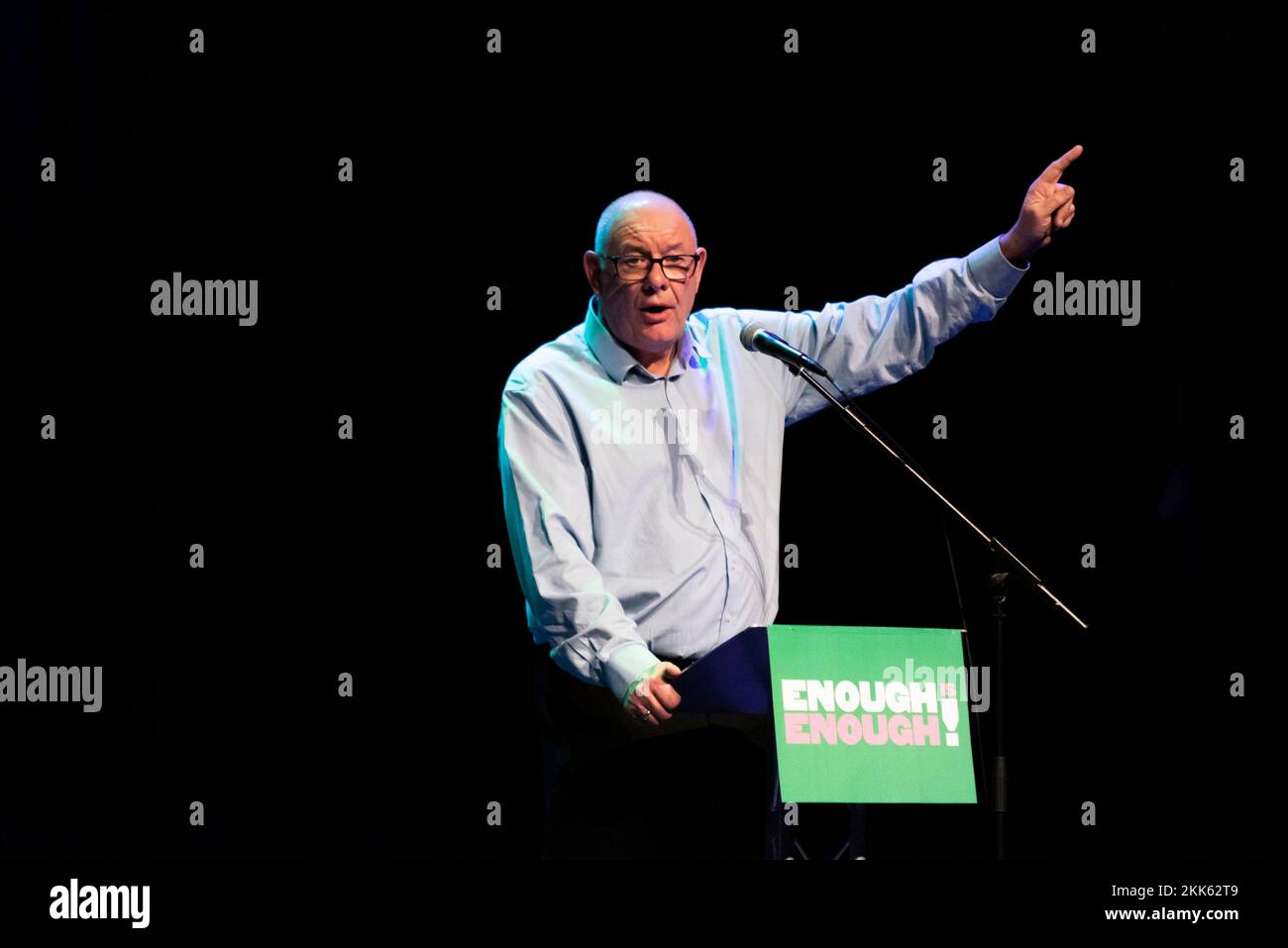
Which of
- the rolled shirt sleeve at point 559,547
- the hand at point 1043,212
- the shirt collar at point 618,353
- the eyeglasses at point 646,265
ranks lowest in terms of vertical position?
the rolled shirt sleeve at point 559,547

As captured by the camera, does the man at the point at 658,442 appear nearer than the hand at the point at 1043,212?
Yes

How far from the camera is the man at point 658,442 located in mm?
2861

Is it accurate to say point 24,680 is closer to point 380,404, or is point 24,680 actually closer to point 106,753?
point 106,753

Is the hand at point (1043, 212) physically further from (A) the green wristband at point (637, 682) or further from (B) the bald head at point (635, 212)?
(A) the green wristband at point (637, 682)

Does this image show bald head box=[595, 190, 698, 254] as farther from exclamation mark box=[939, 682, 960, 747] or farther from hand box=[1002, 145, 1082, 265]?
exclamation mark box=[939, 682, 960, 747]

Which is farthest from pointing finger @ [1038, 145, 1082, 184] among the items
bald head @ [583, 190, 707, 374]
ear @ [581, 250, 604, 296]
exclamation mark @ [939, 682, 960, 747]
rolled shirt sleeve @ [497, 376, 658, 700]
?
exclamation mark @ [939, 682, 960, 747]

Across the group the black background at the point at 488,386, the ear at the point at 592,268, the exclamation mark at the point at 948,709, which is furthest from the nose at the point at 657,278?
the exclamation mark at the point at 948,709

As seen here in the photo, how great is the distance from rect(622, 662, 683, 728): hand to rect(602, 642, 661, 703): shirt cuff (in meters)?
0.03

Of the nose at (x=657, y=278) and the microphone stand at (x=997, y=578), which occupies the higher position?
A: the nose at (x=657, y=278)

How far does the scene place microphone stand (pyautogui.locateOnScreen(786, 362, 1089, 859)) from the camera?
2600mm
